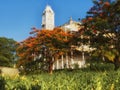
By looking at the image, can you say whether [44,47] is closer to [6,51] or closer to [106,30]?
[106,30]

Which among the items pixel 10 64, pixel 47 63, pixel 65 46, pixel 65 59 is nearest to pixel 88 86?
pixel 65 46

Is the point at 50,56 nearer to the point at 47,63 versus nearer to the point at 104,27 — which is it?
the point at 47,63

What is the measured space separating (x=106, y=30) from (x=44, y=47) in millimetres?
11627

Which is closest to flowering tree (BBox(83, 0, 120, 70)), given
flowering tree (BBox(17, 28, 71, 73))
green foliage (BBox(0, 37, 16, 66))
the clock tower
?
flowering tree (BBox(17, 28, 71, 73))

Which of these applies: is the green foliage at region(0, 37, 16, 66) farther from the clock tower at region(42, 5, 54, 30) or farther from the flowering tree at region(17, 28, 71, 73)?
the flowering tree at region(17, 28, 71, 73)

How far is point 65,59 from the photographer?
47438mm

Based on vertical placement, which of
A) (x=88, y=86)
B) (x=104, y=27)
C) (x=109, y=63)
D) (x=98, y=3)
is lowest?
(x=88, y=86)

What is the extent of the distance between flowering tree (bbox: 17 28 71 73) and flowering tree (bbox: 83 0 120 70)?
8.03 metres

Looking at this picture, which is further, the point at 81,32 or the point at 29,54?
the point at 29,54

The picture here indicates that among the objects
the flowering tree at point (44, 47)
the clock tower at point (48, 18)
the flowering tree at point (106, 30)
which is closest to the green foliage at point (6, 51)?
the clock tower at point (48, 18)

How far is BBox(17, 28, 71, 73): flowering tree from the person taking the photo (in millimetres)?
35287

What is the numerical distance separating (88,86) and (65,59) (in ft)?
131

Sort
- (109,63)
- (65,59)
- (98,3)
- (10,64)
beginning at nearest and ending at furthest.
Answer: (98,3), (109,63), (65,59), (10,64)

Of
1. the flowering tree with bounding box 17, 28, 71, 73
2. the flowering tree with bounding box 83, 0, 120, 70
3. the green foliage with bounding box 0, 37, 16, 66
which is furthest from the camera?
the green foliage with bounding box 0, 37, 16, 66
